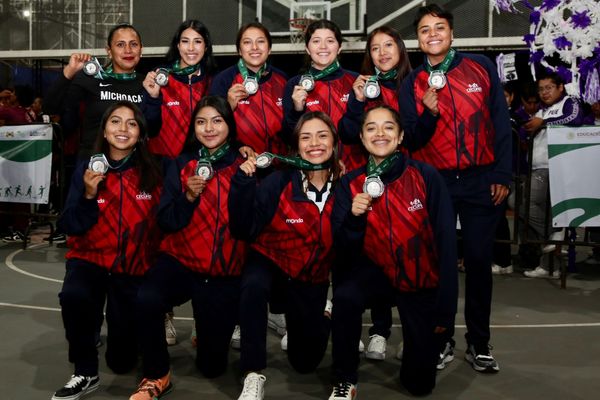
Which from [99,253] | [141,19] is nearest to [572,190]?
[99,253]

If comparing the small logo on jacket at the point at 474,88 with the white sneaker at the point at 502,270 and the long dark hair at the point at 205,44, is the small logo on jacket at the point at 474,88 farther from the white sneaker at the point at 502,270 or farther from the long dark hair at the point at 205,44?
the white sneaker at the point at 502,270

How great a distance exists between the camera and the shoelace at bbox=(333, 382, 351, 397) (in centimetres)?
341

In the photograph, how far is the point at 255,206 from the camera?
3.82 meters

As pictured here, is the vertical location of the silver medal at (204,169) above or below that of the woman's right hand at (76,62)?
below

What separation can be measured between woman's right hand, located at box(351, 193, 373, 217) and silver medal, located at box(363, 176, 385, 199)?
23 millimetres

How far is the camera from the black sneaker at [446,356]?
3.98 m

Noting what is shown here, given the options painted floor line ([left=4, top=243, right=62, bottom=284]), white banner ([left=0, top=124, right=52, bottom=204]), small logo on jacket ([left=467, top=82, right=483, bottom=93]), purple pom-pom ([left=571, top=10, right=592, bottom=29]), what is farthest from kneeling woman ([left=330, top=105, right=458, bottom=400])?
white banner ([left=0, top=124, right=52, bottom=204])

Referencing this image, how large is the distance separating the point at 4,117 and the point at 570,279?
263 inches

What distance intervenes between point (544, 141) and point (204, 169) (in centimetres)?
436

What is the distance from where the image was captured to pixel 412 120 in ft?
13.2

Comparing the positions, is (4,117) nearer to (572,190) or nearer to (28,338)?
(28,338)

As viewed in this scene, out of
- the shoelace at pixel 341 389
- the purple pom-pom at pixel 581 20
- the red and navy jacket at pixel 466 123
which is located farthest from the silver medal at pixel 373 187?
the purple pom-pom at pixel 581 20

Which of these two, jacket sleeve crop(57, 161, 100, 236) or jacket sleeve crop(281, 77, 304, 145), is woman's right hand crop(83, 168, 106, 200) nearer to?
jacket sleeve crop(57, 161, 100, 236)

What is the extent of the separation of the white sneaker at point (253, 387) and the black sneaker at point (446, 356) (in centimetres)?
108
